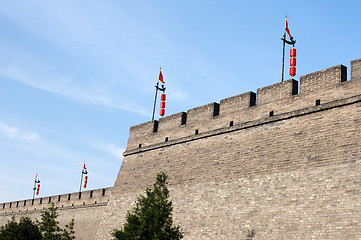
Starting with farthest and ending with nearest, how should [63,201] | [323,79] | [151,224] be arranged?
[63,201] → [323,79] → [151,224]

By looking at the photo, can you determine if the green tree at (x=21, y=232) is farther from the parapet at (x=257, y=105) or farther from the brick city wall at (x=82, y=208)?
the brick city wall at (x=82, y=208)

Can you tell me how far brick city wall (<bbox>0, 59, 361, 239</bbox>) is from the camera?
10055 millimetres

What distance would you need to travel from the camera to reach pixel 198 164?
542 inches

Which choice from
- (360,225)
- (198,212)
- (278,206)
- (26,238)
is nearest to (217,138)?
(198,212)

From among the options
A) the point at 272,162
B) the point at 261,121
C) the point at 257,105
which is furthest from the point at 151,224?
the point at 257,105

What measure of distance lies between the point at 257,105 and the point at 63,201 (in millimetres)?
13932

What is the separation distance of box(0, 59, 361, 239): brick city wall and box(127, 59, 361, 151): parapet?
0.09ft

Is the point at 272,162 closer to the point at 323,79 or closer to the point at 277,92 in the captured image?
the point at 277,92

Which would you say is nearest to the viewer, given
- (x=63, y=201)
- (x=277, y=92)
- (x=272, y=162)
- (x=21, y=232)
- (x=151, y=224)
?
(x=151, y=224)

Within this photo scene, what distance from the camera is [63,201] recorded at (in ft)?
77.2

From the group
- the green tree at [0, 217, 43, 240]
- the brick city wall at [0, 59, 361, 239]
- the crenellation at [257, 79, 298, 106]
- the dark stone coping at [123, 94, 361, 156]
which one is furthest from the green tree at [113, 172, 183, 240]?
the green tree at [0, 217, 43, 240]

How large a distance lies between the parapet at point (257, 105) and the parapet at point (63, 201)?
16.6 ft

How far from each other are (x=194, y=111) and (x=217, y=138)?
1.57 metres

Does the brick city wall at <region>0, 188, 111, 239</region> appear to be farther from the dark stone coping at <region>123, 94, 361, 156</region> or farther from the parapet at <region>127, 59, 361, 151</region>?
the dark stone coping at <region>123, 94, 361, 156</region>
